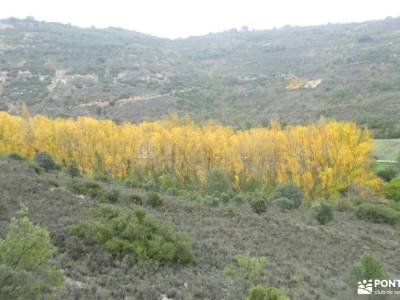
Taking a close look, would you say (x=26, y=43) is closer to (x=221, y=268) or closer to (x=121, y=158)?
(x=121, y=158)

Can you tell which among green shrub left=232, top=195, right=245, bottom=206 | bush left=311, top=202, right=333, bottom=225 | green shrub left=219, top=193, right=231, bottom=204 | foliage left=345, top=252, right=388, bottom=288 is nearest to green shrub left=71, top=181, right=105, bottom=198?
green shrub left=219, top=193, right=231, bottom=204

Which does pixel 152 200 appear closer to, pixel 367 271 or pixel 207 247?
pixel 207 247

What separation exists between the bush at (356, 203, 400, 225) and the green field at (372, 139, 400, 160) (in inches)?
770

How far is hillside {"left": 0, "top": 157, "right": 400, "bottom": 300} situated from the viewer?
39.4ft

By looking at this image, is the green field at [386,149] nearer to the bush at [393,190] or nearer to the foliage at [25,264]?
the bush at [393,190]

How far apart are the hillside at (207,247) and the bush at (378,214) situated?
125 cm

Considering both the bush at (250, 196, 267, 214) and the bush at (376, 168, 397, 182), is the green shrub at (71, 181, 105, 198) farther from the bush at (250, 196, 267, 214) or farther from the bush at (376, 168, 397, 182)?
the bush at (376, 168, 397, 182)

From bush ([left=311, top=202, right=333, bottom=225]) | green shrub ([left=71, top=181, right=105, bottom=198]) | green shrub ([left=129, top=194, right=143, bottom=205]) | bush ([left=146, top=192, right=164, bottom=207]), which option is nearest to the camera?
green shrub ([left=71, top=181, right=105, bottom=198])

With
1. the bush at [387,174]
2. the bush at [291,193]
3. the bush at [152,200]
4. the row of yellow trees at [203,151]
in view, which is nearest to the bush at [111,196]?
the bush at [152,200]

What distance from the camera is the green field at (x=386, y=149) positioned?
171 ft

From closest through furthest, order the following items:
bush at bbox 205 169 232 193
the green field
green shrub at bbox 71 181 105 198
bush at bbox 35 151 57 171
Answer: green shrub at bbox 71 181 105 198 → bush at bbox 35 151 57 171 → bush at bbox 205 169 232 193 → the green field

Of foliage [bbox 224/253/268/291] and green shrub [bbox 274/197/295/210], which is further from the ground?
foliage [bbox 224/253/268/291]

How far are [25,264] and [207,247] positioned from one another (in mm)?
9753

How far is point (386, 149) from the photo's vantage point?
53.8 meters
